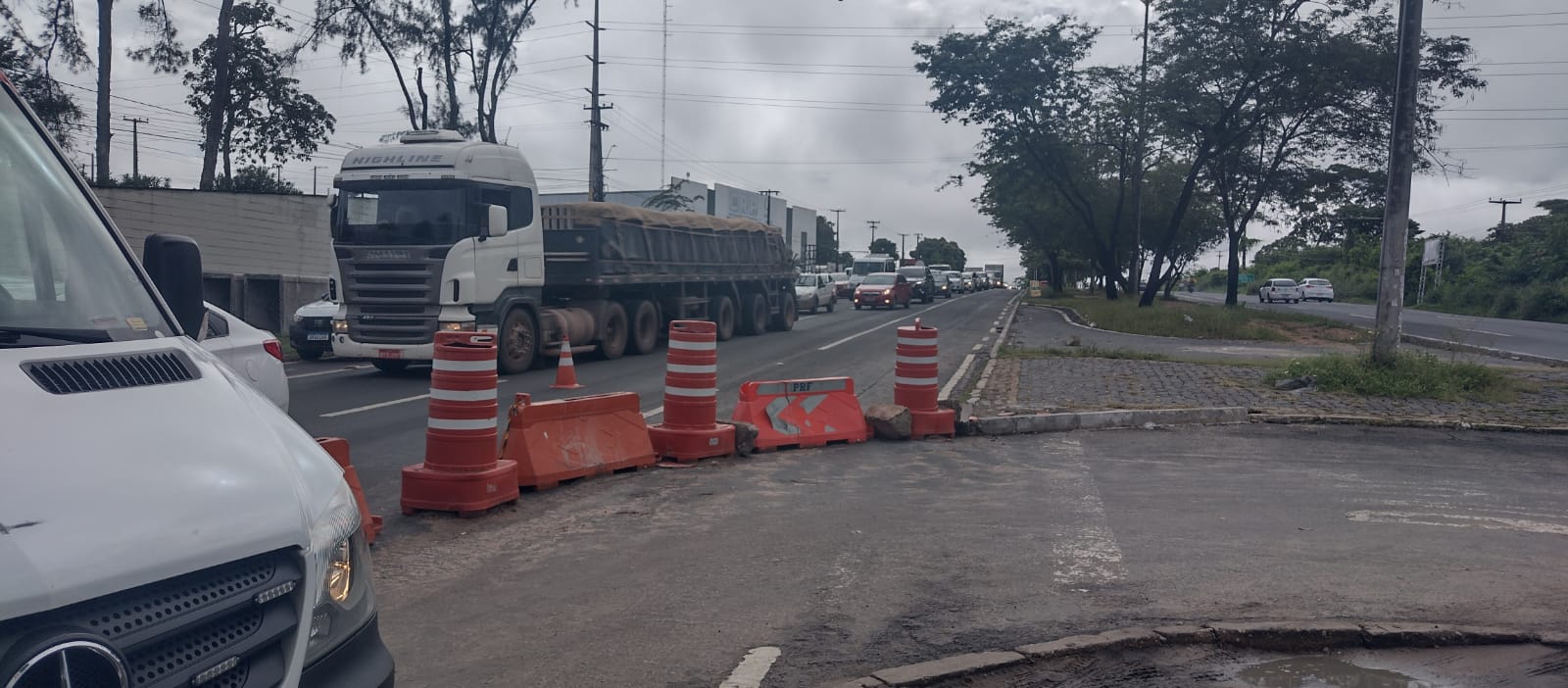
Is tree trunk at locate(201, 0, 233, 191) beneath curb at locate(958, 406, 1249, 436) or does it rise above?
above

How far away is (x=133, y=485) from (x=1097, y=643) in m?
3.82

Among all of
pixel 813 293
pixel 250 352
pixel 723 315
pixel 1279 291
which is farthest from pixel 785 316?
pixel 1279 291

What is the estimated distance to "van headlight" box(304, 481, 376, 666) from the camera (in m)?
2.69

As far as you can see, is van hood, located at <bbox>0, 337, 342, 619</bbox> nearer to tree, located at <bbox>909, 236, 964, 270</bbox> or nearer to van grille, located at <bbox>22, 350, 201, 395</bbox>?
van grille, located at <bbox>22, 350, 201, 395</bbox>

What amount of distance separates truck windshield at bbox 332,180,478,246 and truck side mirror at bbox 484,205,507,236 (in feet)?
1.12

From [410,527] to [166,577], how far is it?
4.80m

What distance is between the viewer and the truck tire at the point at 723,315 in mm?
25391

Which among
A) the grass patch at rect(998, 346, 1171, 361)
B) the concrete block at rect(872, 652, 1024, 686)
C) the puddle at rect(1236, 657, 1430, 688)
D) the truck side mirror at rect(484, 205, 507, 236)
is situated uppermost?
the truck side mirror at rect(484, 205, 507, 236)

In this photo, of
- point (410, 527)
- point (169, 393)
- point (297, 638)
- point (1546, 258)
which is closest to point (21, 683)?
point (297, 638)

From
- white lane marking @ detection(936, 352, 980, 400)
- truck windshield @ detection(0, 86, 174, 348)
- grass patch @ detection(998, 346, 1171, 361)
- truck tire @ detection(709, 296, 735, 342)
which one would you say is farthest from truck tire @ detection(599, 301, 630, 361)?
truck windshield @ detection(0, 86, 174, 348)

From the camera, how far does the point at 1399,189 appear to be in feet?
49.0

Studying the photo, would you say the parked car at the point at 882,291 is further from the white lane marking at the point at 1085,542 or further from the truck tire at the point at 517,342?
the white lane marking at the point at 1085,542

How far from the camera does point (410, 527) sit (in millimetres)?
6934

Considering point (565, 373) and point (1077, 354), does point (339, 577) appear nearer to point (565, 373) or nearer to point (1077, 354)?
point (565, 373)
